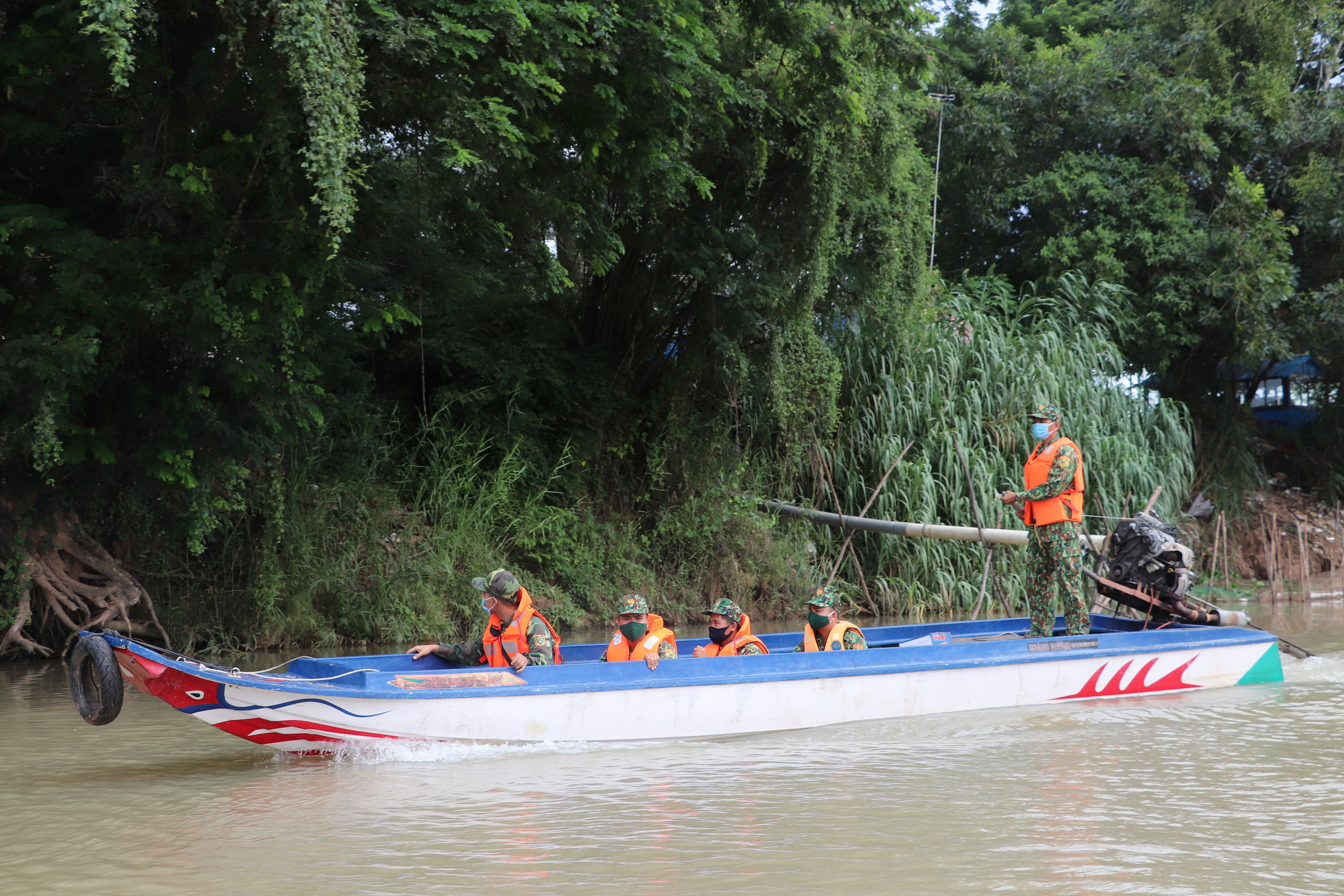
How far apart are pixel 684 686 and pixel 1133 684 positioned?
4.10m

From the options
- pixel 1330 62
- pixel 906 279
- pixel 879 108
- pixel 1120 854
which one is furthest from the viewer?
pixel 1330 62

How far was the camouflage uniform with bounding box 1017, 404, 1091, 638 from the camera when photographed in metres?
8.79

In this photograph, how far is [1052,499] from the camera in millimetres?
8812

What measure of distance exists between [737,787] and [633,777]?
637 millimetres

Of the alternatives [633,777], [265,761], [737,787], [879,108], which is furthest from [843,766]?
[879,108]

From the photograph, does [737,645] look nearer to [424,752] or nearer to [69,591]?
[424,752]

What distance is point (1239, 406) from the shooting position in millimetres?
19766

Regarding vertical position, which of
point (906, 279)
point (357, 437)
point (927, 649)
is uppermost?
point (906, 279)

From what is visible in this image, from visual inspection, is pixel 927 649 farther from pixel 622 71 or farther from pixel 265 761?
pixel 622 71

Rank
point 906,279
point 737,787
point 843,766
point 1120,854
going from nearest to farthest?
point 1120,854
point 737,787
point 843,766
point 906,279

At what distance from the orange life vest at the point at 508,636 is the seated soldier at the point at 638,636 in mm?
545

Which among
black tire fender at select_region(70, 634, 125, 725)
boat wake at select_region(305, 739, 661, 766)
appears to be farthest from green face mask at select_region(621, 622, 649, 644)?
black tire fender at select_region(70, 634, 125, 725)

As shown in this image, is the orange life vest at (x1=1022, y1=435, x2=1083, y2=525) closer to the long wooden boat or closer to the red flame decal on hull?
the long wooden boat

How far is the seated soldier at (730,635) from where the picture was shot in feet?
26.3
